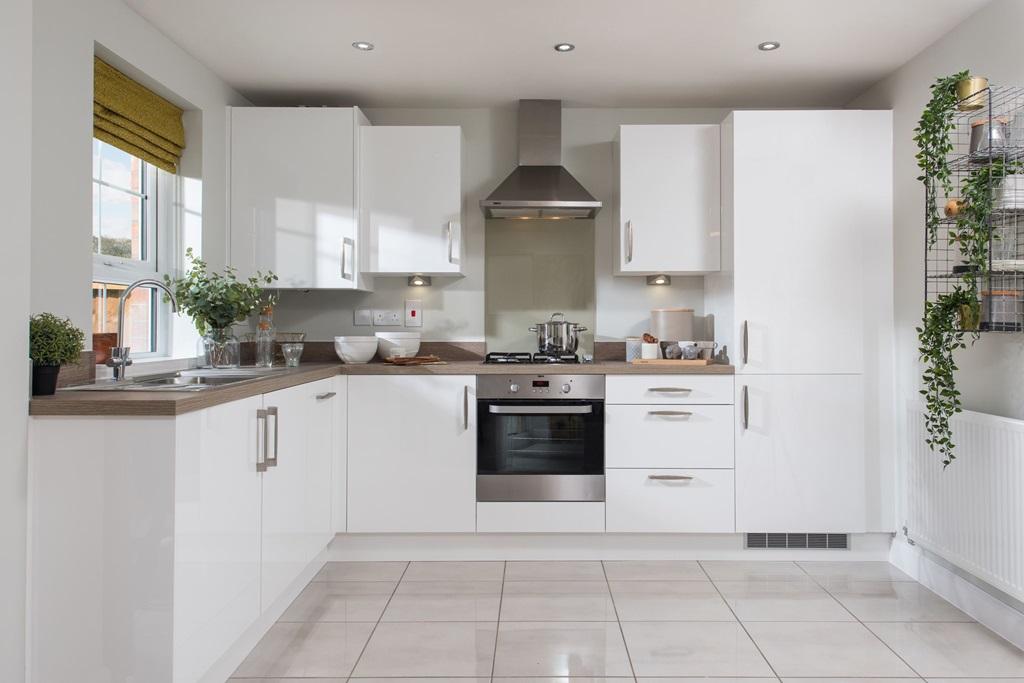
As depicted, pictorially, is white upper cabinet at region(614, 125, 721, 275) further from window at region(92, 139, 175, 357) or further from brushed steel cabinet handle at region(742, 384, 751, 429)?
window at region(92, 139, 175, 357)

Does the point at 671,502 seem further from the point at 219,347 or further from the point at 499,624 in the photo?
the point at 219,347

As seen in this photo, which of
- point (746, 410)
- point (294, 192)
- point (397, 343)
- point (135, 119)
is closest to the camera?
point (135, 119)

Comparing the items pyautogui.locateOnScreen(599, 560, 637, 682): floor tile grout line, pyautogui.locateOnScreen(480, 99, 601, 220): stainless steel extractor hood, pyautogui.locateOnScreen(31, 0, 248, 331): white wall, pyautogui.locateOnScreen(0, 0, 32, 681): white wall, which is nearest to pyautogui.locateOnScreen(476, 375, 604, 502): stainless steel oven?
pyautogui.locateOnScreen(599, 560, 637, 682): floor tile grout line

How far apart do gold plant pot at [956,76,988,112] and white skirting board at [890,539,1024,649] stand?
1784mm

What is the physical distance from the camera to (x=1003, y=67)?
8.85ft

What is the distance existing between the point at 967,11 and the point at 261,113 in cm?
319

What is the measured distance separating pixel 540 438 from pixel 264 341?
141 cm

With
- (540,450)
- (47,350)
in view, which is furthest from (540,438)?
(47,350)

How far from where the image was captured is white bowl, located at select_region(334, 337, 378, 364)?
3691 mm

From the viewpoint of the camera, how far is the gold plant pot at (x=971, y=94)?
8.36 feet

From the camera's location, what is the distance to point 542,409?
3484 millimetres

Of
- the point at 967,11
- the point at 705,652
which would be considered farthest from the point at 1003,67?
the point at 705,652

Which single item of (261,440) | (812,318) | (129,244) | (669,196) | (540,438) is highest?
(669,196)

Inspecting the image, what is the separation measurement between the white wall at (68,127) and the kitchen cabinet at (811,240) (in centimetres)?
267
